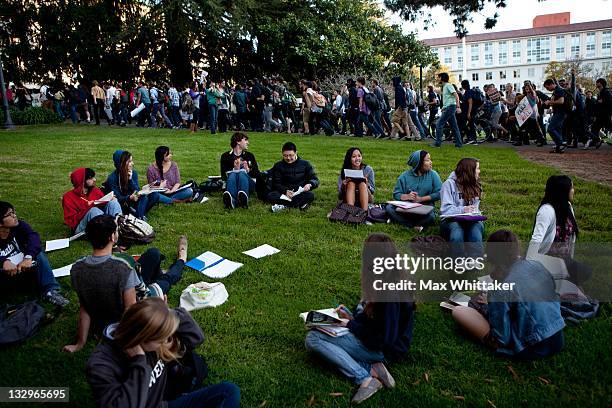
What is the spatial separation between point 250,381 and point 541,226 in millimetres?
3196

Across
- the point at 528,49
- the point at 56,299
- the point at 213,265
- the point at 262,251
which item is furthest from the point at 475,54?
the point at 56,299

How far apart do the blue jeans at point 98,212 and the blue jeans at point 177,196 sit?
1343 millimetres

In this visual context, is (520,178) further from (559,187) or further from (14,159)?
(14,159)

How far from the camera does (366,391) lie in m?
3.54

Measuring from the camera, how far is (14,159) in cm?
1309

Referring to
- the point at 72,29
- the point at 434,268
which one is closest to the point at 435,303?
the point at 434,268

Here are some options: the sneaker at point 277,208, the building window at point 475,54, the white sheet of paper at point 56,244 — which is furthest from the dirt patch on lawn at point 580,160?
the building window at point 475,54

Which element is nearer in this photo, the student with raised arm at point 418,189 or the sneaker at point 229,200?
the student with raised arm at point 418,189

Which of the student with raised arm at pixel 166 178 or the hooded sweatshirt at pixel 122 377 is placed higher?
the student with raised arm at pixel 166 178

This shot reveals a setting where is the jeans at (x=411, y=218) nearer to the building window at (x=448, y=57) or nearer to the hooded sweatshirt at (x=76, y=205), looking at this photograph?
the hooded sweatshirt at (x=76, y=205)

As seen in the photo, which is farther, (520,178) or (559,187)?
(520,178)

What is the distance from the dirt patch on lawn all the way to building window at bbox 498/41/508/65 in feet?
263

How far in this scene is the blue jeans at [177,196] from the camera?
850 centimetres

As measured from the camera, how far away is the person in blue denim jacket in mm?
3826
